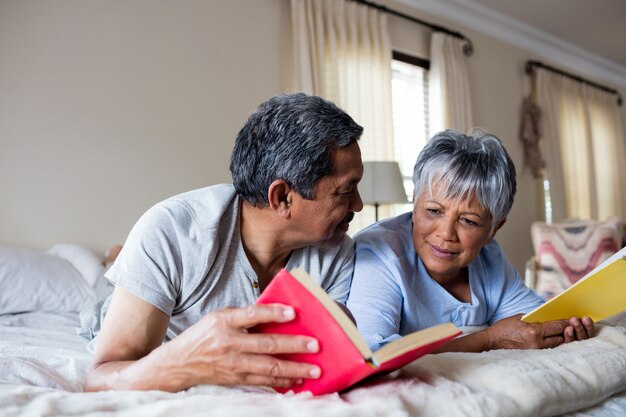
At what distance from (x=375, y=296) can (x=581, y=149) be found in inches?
228

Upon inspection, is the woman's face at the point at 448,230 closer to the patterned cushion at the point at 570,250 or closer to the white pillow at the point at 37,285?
the white pillow at the point at 37,285

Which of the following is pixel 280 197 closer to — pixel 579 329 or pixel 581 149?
pixel 579 329

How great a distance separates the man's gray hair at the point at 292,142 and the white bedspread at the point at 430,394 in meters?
0.43

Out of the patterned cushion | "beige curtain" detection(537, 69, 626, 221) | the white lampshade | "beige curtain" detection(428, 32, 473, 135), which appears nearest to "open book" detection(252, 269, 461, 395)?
the white lampshade

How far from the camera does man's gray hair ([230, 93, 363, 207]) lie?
1155mm

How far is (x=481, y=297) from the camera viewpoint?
5.07ft

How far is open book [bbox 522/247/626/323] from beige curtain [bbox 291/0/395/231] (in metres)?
2.86

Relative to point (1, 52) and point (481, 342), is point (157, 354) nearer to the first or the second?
point (481, 342)

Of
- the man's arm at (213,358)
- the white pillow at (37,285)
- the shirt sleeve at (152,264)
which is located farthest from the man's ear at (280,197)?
the white pillow at (37,285)

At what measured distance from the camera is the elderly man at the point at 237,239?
3.33 ft

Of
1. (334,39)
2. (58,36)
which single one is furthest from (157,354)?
(334,39)

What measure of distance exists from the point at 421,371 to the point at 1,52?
280 cm

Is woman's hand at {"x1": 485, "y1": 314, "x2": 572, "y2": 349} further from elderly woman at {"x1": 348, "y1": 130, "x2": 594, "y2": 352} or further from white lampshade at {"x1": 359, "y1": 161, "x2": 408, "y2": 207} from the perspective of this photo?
white lampshade at {"x1": 359, "y1": 161, "x2": 408, "y2": 207}

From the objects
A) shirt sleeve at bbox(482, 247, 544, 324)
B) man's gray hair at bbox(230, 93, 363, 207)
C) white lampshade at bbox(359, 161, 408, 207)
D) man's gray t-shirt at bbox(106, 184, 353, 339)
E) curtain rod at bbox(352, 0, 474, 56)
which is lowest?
shirt sleeve at bbox(482, 247, 544, 324)
